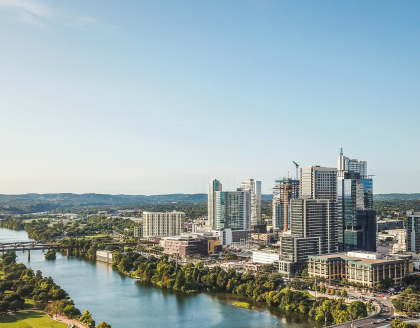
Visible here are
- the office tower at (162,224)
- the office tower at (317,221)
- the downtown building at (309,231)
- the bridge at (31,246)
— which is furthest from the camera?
the office tower at (162,224)

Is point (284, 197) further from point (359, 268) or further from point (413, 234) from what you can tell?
point (359, 268)

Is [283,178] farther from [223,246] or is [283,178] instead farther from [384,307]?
[384,307]

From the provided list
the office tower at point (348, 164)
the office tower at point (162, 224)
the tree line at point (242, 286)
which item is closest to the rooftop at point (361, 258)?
the tree line at point (242, 286)

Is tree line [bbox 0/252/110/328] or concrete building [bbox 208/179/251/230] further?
concrete building [bbox 208/179/251/230]

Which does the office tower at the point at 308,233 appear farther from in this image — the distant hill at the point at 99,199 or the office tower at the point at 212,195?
the distant hill at the point at 99,199

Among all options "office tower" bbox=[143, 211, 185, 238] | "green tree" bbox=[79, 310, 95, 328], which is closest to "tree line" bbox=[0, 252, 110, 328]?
"green tree" bbox=[79, 310, 95, 328]

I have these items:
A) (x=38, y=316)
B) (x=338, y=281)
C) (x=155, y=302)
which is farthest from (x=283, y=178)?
(x=38, y=316)

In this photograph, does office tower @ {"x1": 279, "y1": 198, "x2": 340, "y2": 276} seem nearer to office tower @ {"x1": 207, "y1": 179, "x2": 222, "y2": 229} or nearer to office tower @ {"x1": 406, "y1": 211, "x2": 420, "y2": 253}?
office tower @ {"x1": 406, "y1": 211, "x2": 420, "y2": 253}
